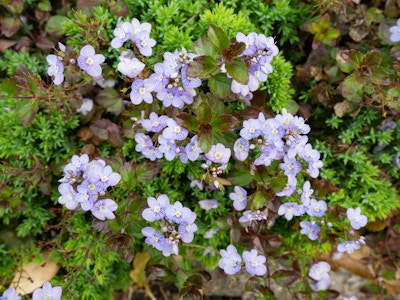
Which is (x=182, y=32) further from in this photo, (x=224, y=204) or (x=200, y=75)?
(x=224, y=204)

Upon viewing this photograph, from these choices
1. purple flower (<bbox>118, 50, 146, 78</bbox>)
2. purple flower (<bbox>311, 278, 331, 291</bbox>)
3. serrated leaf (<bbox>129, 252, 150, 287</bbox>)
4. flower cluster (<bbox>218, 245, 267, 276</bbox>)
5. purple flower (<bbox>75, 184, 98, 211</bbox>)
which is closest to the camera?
purple flower (<bbox>75, 184, 98, 211</bbox>)

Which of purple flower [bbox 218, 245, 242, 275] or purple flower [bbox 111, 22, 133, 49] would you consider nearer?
purple flower [bbox 111, 22, 133, 49]

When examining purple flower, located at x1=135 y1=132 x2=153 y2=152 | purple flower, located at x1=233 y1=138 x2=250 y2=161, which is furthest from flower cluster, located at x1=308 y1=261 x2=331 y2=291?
purple flower, located at x1=135 y1=132 x2=153 y2=152

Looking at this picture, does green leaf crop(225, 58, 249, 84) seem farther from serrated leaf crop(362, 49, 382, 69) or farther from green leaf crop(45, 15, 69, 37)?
green leaf crop(45, 15, 69, 37)

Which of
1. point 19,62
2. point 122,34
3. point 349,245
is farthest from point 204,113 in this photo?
point 19,62

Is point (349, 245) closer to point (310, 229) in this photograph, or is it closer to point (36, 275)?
point (310, 229)

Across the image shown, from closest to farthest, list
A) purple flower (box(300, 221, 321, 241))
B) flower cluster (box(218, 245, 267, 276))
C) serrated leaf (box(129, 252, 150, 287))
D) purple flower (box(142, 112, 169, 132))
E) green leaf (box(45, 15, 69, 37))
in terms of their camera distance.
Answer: purple flower (box(142, 112, 169, 132)), flower cluster (box(218, 245, 267, 276)), purple flower (box(300, 221, 321, 241)), green leaf (box(45, 15, 69, 37)), serrated leaf (box(129, 252, 150, 287))

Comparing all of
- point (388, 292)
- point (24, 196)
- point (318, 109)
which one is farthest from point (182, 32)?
point (388, 292)

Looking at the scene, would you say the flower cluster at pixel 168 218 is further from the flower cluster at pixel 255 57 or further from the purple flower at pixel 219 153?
the flower cluster at pixel 255 57
